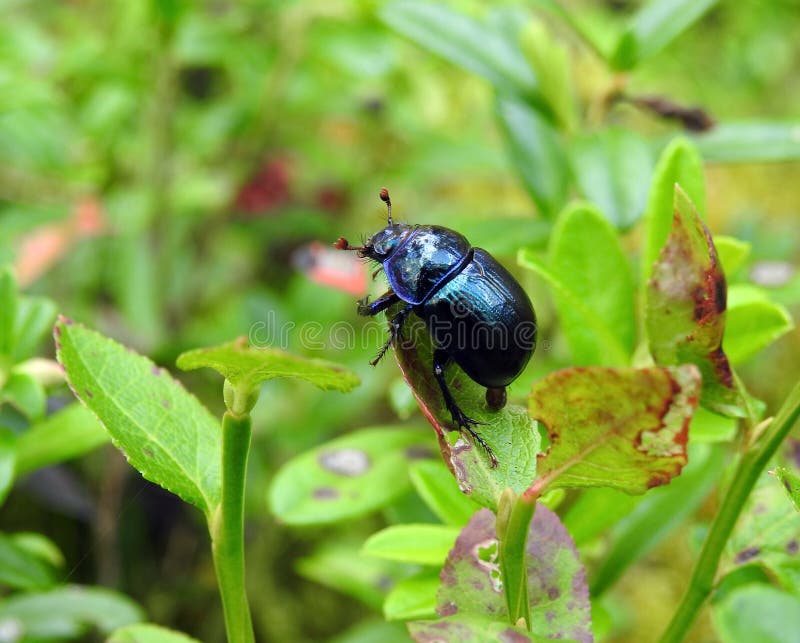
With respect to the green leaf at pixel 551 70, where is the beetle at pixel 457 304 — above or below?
below

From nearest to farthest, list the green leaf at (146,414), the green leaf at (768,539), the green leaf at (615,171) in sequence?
1. the green leaf at (146,414)
2. the green leaf at (768,539)
3. the green leaf at (615,171)

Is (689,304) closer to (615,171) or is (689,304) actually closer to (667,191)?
(667,191)

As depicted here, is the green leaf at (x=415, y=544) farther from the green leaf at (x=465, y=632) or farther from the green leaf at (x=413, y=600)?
the green leaf at (x=465, y=632)

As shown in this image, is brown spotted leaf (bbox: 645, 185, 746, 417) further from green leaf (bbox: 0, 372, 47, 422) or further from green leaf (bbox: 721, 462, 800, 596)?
green leaf (bbox: 0, 372, 47, 422)

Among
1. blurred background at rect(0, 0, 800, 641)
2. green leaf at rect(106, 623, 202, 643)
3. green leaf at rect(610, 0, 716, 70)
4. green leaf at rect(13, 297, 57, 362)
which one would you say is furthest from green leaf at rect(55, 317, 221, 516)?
green leaf at rect(610, 0, 716, 70)

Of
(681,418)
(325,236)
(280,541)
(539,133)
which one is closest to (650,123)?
(325,236)

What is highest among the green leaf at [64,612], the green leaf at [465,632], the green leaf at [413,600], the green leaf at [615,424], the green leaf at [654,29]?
the green leaf at [654,29]

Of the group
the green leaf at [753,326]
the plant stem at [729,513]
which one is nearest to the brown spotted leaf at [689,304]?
the plant stem at [729,513]
